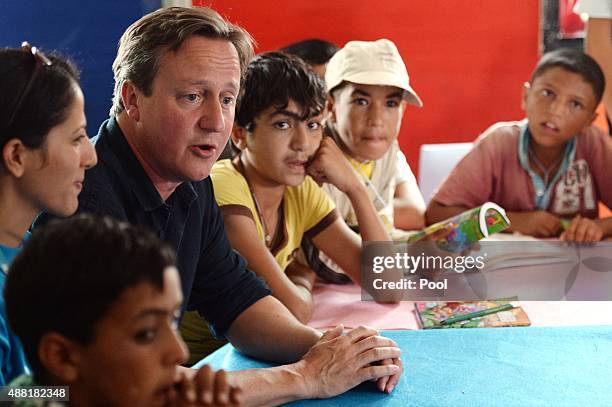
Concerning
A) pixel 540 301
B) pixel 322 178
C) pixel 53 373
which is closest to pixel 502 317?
pixel 540 301

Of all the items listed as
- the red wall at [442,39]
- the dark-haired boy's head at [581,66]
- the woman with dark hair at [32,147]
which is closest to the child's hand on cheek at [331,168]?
the dark-haired boy's head at [581,66]

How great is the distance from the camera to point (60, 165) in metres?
0.94

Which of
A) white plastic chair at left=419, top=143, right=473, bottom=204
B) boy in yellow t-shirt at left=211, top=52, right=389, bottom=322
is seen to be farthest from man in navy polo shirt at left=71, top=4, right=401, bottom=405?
white plastic chair at left=419, top=143, right=473, bottom=204

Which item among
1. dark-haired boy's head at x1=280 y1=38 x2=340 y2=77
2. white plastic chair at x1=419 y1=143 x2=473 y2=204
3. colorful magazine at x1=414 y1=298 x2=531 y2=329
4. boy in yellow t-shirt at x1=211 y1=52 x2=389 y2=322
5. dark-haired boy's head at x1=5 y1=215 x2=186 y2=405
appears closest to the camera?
dark-haired boy's head at x1=5 y1=215 x2=186 y2=405

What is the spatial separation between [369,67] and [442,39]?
156 cm

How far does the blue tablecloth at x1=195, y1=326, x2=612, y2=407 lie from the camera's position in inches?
46.0

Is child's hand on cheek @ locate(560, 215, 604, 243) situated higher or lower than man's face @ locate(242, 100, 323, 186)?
lower

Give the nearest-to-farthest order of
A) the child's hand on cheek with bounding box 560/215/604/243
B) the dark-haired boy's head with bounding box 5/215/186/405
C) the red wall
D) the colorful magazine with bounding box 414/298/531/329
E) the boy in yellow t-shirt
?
1. the dark-haired boy's head with bounding box 5/215/186/405
2. the colorful magazine with bounding box 414/298/531/329
3. the boy in yellow t-shirt
4. the child's hand on cheek with bounding box 560/215/604/243
5. the red wall

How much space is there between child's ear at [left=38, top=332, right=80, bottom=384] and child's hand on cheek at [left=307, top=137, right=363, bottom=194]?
1227 millimetres

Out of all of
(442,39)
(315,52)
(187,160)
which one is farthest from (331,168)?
(442,39)

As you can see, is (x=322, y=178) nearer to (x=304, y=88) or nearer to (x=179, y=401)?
(x=304, y=88)

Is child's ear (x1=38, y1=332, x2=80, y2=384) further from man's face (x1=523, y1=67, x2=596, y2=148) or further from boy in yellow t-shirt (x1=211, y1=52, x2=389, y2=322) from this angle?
man's face (x1=523, y1=67, x2=596, y2=148)

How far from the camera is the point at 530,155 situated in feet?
7.48

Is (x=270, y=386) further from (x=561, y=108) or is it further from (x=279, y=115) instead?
(x=561, y=108)
